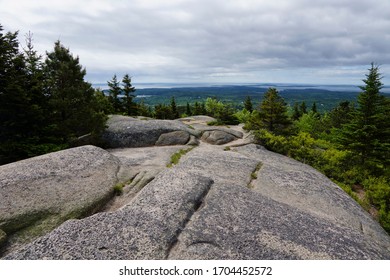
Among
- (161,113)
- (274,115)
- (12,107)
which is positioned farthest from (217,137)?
(161,113)

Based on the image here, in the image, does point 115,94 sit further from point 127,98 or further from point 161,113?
point 161,113

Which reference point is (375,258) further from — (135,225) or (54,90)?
(54,90)

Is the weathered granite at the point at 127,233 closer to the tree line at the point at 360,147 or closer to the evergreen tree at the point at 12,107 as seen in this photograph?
the evergreen tree at the point at 12,107

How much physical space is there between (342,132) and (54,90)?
1012 inches

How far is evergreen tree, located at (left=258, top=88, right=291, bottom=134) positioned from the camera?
22.9 metres

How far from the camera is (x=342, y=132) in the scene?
21703mm

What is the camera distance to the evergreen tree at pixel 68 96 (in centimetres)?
1850

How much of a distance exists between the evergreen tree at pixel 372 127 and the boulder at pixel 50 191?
2130 cm

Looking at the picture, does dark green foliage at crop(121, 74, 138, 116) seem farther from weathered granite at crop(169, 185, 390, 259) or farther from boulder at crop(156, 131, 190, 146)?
weathered granite at crop(169, 185, 390, 259)

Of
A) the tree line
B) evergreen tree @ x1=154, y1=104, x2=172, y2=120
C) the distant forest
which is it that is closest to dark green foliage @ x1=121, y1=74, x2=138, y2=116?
evergreen tree @ x1=154, y1=104, x2=172, y2=120

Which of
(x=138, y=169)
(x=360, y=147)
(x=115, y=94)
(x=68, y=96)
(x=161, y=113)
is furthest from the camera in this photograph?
(x=161, y=113)

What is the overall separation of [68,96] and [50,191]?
11663mm

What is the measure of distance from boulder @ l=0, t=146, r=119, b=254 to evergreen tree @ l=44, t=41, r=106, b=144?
23.4 feet

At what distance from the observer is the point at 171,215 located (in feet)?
25.0
